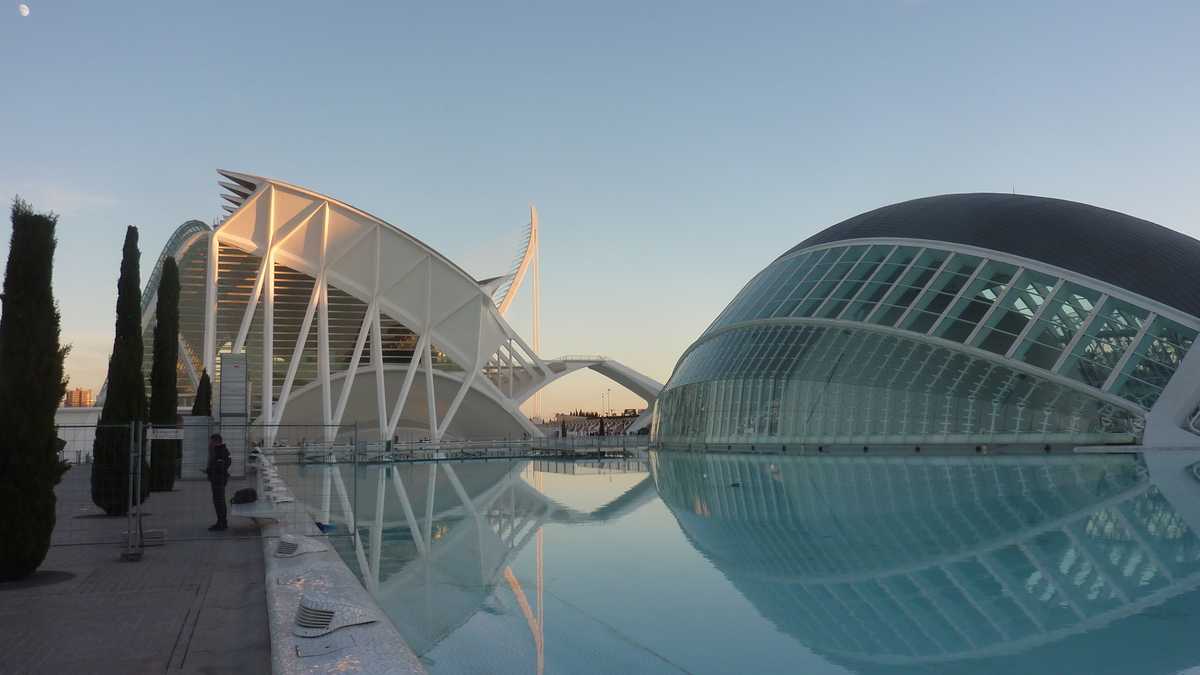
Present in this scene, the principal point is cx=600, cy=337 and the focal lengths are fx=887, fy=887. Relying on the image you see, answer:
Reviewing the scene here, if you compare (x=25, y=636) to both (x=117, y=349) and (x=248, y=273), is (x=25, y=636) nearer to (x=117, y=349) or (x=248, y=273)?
(x=117, y=349)

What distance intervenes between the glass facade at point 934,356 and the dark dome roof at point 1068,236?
106 cm

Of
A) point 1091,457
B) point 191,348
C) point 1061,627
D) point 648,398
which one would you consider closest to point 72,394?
point 191,348

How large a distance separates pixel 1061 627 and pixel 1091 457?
25933mm

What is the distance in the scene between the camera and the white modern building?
157ft

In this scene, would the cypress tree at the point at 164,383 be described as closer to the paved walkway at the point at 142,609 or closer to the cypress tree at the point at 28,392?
the paved walkway at the point at 142,609

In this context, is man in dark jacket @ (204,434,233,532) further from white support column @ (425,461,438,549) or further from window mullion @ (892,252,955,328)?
window mullion @ (892,252,955,328)

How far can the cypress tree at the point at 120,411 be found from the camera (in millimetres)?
16969

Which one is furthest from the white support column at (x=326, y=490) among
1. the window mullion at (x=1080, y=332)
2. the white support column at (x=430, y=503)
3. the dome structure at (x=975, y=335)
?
the window mullion at (x=1080, y=332)

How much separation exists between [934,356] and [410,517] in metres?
25.6

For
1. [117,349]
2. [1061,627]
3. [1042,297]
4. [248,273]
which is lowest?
[1061,627]

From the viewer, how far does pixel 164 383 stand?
2284 cm

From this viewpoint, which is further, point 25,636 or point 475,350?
point 475,350

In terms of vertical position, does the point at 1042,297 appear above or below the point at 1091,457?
above

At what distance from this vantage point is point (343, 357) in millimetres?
58125
